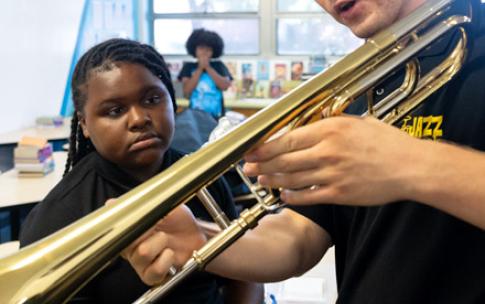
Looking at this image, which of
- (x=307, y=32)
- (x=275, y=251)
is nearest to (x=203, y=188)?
(x=275, y=251)

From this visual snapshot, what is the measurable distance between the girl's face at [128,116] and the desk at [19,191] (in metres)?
1.21

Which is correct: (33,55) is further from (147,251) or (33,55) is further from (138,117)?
(147,251)

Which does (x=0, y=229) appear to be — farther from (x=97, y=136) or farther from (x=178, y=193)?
(x=178, y=193)

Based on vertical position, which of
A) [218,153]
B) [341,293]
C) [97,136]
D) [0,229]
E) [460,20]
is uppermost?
[460,20]

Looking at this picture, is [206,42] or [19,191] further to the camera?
[206,42]

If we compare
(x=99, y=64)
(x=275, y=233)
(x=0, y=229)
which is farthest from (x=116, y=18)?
(x=275, y=233)

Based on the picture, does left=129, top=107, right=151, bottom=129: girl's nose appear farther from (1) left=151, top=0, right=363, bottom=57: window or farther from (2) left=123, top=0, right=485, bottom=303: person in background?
(1) left=151, top=0, right=363, bottom=57: window

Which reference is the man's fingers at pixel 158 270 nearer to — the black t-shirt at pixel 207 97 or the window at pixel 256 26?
the black t-shirt at pixel 207 97

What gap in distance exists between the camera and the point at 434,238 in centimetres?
76

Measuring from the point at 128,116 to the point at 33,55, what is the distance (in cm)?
336

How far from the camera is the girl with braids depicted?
1055mm

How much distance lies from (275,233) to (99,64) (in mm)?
538

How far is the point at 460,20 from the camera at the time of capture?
0.75 metres

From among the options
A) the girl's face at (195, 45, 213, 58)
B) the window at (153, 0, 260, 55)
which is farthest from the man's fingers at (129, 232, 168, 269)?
the window at (153, 0, 260, 55)
